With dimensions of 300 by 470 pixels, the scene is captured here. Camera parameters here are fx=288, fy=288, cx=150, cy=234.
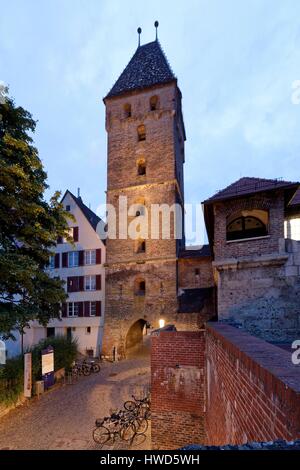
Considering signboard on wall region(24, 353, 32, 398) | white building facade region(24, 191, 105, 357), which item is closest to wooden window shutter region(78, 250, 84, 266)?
white building facade region(24, 191, 105, 357)

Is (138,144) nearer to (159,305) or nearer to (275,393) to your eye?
(159,305)

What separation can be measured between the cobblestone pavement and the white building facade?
578cm

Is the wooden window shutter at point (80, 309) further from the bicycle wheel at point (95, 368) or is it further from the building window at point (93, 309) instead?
the bicycle wheel at point (95, 368)

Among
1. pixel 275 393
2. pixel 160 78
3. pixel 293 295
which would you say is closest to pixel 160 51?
pixel 160 78

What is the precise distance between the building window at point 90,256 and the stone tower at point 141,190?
138 centimetres

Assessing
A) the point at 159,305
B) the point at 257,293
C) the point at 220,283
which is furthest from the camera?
the point at 159,305

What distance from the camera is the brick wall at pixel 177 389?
7943 millimetres

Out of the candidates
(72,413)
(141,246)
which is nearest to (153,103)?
(141,246)

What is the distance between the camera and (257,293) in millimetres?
10375

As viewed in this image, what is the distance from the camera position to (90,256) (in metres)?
23.1

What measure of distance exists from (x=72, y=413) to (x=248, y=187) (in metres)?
→ 11.1

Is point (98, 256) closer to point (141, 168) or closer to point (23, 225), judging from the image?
point (141, 168)

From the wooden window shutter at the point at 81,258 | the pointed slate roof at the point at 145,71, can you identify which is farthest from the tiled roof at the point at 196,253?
the pointed slate roof at the point at 145,71

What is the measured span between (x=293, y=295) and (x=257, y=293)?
1.16 m
